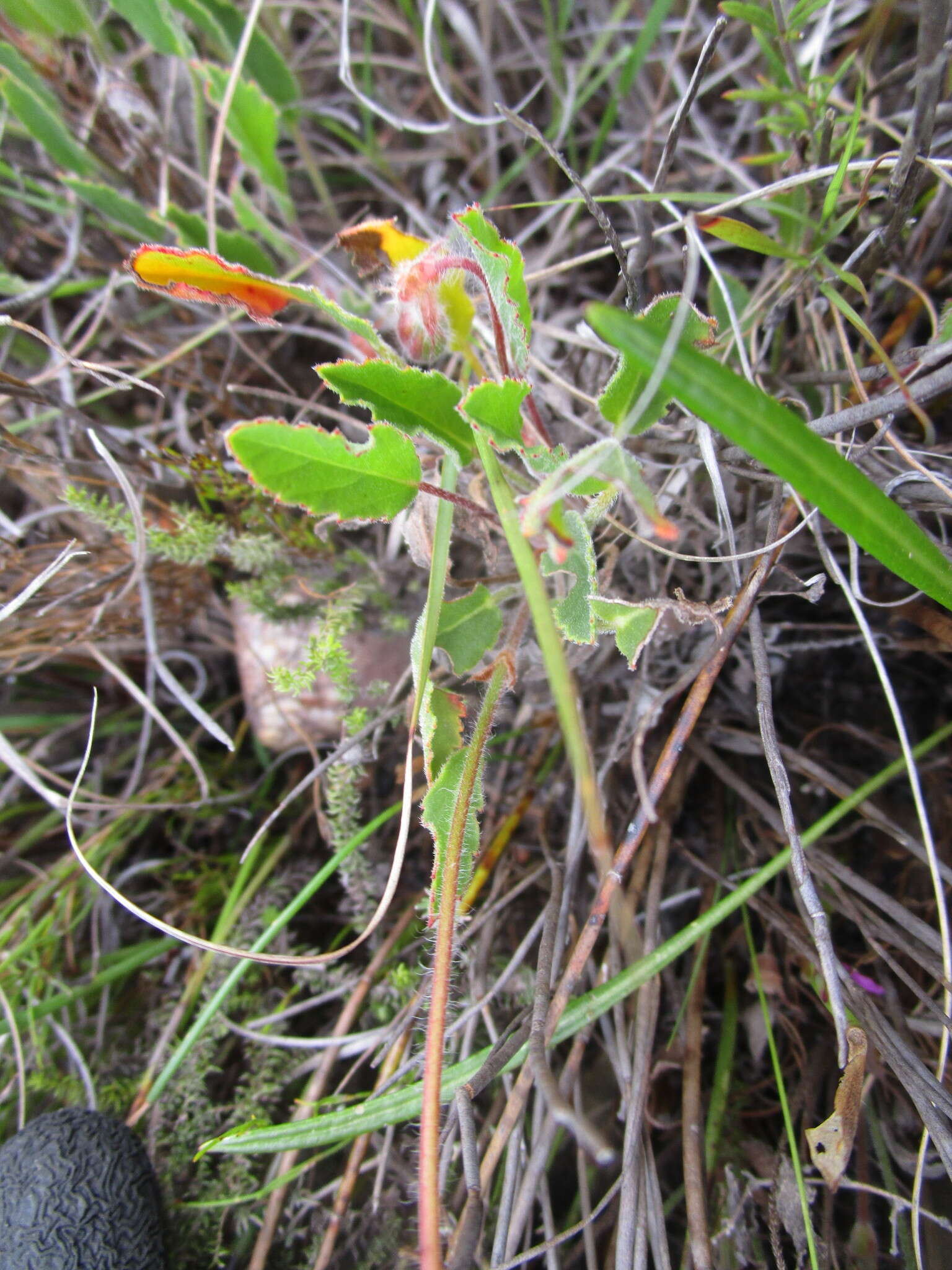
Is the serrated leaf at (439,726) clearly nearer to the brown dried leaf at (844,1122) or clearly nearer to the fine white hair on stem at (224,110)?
the brown dried leaf at (844,1122)

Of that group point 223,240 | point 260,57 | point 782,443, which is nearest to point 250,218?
point 223,240

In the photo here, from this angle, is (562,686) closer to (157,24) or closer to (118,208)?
(118,208)

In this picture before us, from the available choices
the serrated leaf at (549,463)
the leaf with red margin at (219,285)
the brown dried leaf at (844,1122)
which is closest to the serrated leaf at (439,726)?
the serrated leaf at (549,463)

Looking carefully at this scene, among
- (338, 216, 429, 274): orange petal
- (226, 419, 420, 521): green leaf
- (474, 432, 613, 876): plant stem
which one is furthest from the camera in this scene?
(338, 216, 429, 274): orange petal

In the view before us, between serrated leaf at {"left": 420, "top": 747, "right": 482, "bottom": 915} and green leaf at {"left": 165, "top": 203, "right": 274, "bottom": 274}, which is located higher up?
green leaf at {"left": 165, "top": 203, "right": 274, "bottom": 274}

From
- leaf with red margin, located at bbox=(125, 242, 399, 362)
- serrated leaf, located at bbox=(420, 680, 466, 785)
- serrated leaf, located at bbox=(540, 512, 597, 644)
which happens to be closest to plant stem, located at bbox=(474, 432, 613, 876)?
serrated leaf, located at bbox=(540, 512, 597, 644)

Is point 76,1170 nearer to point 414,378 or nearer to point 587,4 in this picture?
point 414,378

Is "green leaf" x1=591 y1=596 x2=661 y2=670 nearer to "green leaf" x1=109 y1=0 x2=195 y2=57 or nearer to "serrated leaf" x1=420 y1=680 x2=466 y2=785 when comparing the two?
"serrated leaf" x1=420 y1=680 x2=466 y2=785
